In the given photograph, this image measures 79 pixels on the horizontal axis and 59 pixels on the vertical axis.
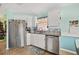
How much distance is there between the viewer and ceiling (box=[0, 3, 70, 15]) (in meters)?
2.02

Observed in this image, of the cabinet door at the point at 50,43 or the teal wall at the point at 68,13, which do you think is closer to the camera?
the teal wall at the point at 68,13

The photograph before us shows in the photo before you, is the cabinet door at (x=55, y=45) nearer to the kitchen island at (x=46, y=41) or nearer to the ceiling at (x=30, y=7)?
the kitchen island at (x=46, y=41)

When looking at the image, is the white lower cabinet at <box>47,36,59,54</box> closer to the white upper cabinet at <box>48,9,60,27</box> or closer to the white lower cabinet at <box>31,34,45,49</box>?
the white lower cabinet at <box>31,34,45,49</box>

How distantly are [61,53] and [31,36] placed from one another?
0.58 meters

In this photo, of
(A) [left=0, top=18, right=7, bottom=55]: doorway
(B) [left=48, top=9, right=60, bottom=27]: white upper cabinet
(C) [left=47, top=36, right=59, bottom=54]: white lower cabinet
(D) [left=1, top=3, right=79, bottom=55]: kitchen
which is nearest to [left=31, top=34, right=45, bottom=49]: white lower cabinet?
(D) [left=1, top=3, right=79, bottom=55]: kitchen

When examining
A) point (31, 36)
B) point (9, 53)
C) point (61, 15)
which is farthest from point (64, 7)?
point (9, 53)

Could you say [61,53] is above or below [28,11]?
below

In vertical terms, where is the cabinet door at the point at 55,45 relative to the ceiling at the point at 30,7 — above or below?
below

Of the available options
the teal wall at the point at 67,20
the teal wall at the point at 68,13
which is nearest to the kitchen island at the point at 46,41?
the teal wall at the point at 67,20

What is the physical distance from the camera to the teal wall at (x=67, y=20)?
198 centimetres

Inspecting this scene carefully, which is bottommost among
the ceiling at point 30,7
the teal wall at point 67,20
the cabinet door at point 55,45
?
the cabinet door at point 55,45
